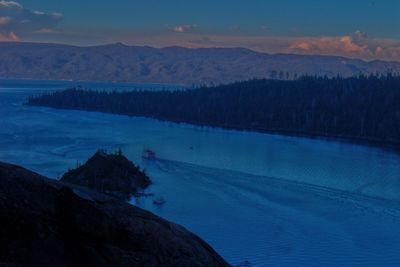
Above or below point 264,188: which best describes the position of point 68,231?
above

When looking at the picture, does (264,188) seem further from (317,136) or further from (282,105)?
(282,105)

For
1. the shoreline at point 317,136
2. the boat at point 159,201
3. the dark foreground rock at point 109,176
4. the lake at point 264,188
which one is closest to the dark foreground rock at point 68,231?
the lake at point 264,188

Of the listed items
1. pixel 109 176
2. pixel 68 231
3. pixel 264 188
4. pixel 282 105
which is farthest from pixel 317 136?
pixel 68 231

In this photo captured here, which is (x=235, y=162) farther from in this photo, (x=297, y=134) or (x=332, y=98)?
(x=332, y=98)

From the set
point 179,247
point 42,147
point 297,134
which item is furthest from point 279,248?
point 297,134

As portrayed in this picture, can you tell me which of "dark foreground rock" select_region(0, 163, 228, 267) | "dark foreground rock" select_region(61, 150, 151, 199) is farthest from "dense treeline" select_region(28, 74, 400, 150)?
"dark foreground rock" select_region(0, 163, 228, 267)

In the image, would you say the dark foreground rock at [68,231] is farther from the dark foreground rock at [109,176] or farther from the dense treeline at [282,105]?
the dense treeline at [282,105]
